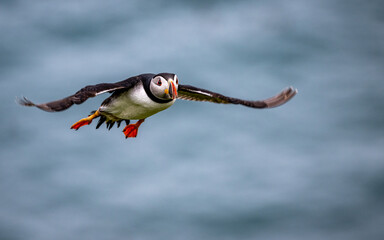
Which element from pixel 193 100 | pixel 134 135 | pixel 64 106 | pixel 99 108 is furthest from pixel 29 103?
pixel 193 100

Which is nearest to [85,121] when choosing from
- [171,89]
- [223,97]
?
[171,89]

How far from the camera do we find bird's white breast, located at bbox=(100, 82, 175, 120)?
2727cm

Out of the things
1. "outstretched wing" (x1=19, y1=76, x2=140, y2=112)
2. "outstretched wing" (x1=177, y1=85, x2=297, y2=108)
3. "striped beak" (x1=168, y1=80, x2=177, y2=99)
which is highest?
"outstretched wing" (x1=177, y1=85, x2=297, y2=108)

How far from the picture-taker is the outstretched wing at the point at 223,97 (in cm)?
2977

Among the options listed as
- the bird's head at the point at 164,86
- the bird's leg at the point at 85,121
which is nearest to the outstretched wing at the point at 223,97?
the bird's head at the point at 164,86

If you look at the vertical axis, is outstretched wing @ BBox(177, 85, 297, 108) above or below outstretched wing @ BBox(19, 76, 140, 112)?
above

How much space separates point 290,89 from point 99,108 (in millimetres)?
10322

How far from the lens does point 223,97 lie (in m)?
29.9

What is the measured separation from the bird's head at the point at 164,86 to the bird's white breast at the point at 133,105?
574 mm

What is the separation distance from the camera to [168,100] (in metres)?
27.2

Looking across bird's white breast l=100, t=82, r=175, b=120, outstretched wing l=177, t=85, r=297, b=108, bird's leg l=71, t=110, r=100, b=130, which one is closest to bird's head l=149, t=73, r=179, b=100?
bird's white breast l=100, t=82, r=175, b=120

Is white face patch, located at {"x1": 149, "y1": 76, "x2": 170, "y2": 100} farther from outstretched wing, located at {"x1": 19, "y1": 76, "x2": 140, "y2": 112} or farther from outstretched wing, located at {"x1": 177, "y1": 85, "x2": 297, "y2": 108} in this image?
outstretched wing, located at {"x1": 177, "y1": 85, "x2": 297, "y2": 108}

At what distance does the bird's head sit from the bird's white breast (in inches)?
22.6

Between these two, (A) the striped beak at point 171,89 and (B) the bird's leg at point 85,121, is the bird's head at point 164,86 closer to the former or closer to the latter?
(A) the striped beak at point 171,89
